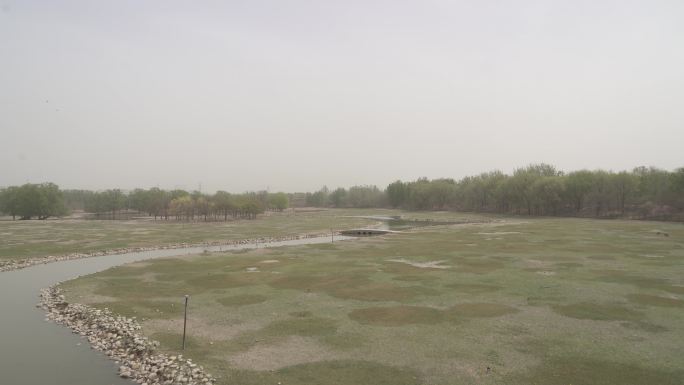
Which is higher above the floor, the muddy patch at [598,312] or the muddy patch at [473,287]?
the muddy patch at [473,287]

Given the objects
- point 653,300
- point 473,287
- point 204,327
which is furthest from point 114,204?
point 653,300

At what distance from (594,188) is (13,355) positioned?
135 m

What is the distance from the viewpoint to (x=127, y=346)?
2061cm

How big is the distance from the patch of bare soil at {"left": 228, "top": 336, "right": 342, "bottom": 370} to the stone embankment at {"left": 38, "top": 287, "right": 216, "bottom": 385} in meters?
1.77

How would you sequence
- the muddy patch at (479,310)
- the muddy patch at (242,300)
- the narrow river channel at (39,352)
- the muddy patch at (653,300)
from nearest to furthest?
the narrow river channel at (39,352)
the muddy patch at (479,310)
the muddy patch at (653,300)
the muddy patch at (242,300)

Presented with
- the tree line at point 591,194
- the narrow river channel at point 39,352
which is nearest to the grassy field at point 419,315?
the narrow river channel at point 39,352

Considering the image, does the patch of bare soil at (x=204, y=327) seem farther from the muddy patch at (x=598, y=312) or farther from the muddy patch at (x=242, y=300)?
the muddy patch at (x=598, y=312)

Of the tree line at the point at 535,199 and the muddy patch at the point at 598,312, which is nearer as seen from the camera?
the muddy patch at the point at 598,312

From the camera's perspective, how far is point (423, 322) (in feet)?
73.5


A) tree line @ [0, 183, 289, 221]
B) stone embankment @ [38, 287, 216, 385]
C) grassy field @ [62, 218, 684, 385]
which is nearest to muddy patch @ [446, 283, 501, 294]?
grassy field @ [62, 218, 684, 385]

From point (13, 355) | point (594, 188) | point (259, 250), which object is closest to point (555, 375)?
point (13, 355)

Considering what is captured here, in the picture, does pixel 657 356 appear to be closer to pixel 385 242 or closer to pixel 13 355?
pixel 13 355

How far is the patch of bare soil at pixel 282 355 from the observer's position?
1761 centimetres

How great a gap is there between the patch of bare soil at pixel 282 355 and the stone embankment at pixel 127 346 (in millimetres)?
1769
